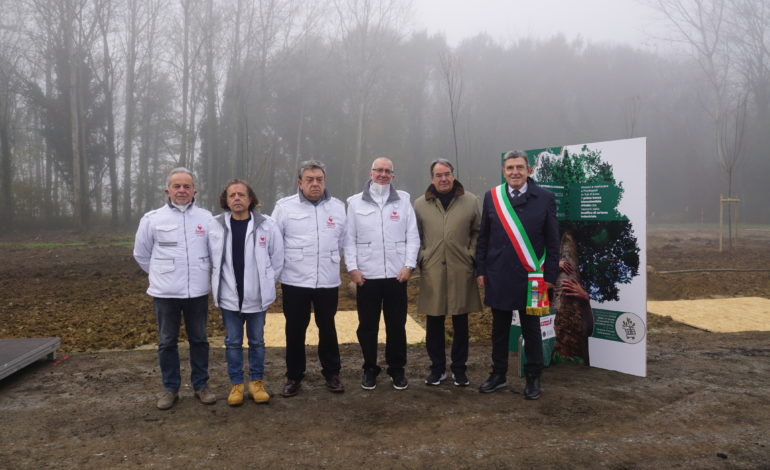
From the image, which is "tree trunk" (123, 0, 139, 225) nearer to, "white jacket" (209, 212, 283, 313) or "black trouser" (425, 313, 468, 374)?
"white jacket" (209, 212, 283, 313)

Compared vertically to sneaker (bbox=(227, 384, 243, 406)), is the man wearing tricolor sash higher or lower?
higher

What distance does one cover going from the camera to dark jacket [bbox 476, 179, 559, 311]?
3832 mm

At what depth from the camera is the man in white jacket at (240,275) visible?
3.71 m

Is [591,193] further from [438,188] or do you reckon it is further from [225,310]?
[225,310]

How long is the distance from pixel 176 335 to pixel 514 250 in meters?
2.59

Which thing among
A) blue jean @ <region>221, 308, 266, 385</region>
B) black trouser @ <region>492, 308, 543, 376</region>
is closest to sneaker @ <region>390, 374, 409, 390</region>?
black trouser @ <region>492, 308, 543, 376</region>

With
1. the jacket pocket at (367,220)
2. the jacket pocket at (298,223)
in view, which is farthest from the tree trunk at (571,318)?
the jacket pocket at (298,223)

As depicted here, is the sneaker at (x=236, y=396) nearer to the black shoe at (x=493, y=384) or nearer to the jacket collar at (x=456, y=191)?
the black shoe at (x=493, y=384)

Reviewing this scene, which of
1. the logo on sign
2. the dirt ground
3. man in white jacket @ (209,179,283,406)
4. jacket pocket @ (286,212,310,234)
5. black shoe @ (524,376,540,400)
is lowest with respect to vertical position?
the dirt ground

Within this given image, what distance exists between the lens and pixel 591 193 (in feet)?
14.6

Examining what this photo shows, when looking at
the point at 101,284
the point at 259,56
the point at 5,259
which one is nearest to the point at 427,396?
the point at 101,284

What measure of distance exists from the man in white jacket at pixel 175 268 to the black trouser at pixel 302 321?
609mm

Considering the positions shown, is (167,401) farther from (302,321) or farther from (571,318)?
(571,318)

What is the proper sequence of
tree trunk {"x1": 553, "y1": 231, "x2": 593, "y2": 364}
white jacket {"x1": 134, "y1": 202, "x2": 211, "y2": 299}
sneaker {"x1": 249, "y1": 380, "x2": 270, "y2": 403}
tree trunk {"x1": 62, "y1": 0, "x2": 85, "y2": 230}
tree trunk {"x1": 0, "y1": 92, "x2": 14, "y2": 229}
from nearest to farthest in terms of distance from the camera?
white jacket {"x1": 134, "y1": 202, "x2": 211, "y2": 299}
sneaker {"x1": 249, "y1": 380, "x2": 270, "y2": 403}
tree trunk {"x1": 553, "y1": 231, "x2": 593, "y2": 364}
tree trunk {"x1": 62, "y1": 0, "x2": 85, "y2": 230}
tree trunk {"x1": 0, "y1": 92, "x2": 14, "y2": 229}
